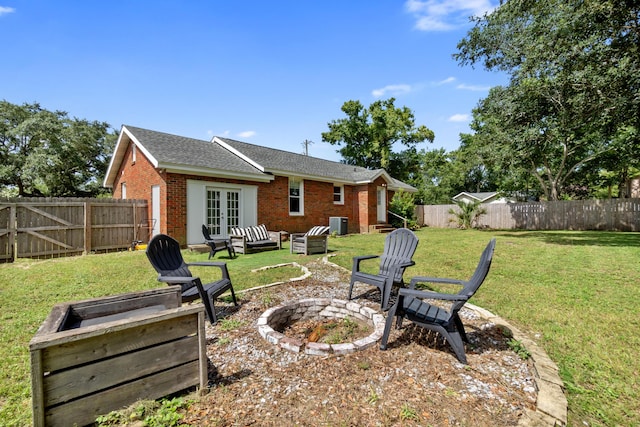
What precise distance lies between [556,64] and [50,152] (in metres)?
29.9

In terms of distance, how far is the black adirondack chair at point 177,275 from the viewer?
137 inches

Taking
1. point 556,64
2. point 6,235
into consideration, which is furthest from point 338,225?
point 6,235

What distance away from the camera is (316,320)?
13.2ft

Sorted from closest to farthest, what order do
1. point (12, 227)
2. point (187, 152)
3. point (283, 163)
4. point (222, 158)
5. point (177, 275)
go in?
point (177, 275), point (12, 227), point (187, 152), point (222, 158), point (283, 163)

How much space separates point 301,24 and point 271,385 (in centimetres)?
1071

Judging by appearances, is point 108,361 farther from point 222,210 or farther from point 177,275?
point 222,210

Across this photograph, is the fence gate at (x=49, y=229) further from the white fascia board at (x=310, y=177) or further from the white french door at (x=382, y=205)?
the white french door at (x=382, y=205)

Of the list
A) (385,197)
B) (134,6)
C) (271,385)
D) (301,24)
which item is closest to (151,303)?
(271,385)

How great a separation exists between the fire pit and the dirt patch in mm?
71

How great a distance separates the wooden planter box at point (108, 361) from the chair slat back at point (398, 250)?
127 inches

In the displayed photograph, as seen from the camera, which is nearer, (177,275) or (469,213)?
(177,275)

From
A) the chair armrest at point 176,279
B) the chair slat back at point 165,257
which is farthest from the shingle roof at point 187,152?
the chair armrest at point 176,279

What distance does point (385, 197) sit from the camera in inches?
741

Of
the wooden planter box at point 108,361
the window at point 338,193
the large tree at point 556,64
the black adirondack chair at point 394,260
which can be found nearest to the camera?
the wooden planter box at point 108,361
